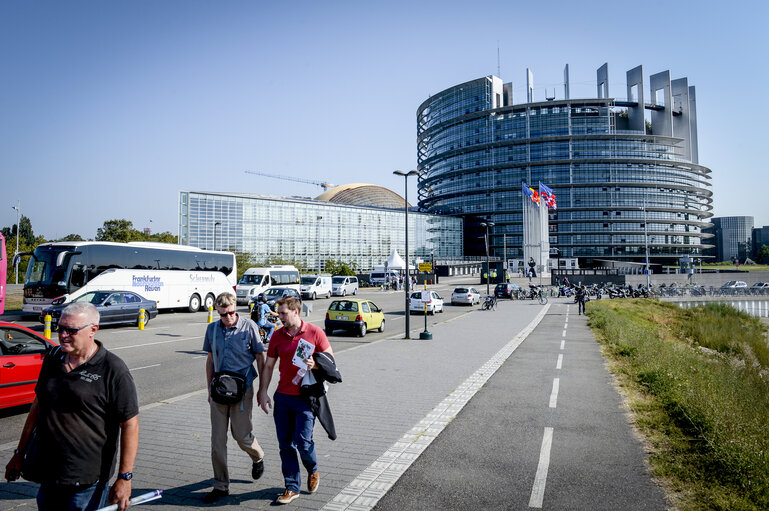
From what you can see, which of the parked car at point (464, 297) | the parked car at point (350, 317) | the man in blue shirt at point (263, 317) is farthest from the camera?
the parked car at point (464, 297)

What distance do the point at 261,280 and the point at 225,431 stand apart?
35.2 meters

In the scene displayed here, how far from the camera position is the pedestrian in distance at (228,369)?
4.81 m

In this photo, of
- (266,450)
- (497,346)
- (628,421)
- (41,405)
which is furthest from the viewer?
(497,346)

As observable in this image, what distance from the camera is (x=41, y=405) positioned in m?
3.11

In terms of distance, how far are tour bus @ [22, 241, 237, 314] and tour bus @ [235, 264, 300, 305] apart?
1.57 m

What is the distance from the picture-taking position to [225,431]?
488 cm

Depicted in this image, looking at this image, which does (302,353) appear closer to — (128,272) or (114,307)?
(114,307)

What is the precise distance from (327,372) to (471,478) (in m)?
2.05

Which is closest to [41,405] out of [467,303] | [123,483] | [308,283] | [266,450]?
[123,483]

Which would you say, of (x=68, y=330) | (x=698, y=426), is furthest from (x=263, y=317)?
(x=68, y=330)

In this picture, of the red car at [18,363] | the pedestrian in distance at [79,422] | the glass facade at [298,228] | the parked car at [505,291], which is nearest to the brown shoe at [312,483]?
the pedestrian in distance at [79,422]

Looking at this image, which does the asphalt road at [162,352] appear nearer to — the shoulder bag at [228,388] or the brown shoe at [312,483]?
the shoulder bag at [228,388]

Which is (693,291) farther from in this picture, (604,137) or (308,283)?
(604,137)

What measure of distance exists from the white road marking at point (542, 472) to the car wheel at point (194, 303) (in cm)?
2780
